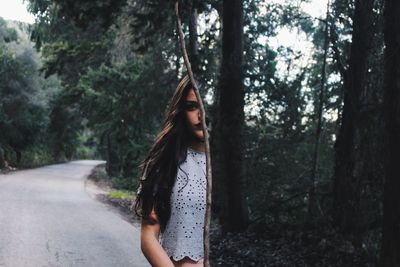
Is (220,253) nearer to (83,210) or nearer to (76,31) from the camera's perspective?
(83,210)

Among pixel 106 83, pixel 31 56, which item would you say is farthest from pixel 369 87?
Result: pixel 31 56

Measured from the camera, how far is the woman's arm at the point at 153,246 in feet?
6.26

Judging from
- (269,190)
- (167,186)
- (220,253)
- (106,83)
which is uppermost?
(106,83)

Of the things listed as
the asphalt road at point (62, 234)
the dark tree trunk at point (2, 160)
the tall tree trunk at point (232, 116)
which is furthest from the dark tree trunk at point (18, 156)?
the tall tree trunk at point (232, 116)

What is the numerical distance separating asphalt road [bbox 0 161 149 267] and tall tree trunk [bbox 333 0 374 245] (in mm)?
3825

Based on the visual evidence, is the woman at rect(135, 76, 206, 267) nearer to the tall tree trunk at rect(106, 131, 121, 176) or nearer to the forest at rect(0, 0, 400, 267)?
the forest at rect(0, 0, 400, 267)

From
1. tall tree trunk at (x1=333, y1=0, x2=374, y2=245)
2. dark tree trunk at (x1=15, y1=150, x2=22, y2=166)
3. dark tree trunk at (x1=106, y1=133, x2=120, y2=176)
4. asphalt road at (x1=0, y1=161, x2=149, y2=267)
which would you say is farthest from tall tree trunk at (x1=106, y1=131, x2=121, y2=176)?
tall tree trunk at (x1=333, y1=0, x2=374, y2=245)

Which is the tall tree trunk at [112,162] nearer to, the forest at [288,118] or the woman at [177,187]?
the forest at [288,118]

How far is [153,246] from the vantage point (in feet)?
6.36

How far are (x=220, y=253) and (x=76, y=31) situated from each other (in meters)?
20.0

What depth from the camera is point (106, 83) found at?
1925cm

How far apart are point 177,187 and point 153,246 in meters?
0.28

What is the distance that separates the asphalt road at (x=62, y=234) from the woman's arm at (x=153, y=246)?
641cm

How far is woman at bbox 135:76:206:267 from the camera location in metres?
2.03
